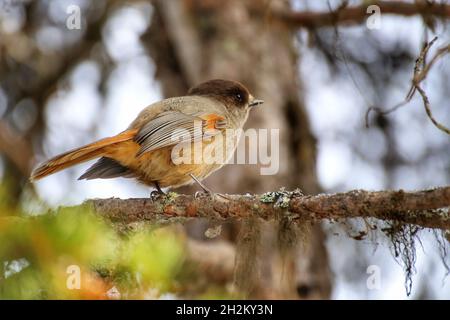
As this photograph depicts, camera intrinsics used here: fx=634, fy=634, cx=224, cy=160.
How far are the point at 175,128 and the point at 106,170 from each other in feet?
1.80

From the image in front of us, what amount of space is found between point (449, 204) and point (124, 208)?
6.23ft

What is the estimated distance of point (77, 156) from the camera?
156 inches

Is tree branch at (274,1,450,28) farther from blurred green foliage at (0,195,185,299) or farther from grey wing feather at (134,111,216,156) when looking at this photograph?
blurred green foliage at (0,195,185,299)

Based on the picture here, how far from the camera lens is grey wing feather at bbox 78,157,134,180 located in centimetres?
429

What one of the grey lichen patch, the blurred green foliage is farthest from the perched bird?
the blurred green foliage

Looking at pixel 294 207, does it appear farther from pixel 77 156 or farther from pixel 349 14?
pixel 349 14

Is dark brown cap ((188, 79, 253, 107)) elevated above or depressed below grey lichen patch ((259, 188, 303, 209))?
above

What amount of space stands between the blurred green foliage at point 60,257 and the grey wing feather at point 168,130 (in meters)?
1.71

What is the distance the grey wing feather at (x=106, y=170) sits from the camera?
429cm

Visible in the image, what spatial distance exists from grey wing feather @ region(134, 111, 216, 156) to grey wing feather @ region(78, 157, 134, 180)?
0.30m

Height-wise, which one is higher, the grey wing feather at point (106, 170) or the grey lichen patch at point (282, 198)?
the grey wing feather at point (106, 170)

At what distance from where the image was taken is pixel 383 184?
20.5 ft

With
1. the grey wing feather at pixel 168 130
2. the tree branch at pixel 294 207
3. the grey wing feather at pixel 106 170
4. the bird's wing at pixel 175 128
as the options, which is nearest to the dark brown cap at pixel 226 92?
the bird's wing at pixel 175 128

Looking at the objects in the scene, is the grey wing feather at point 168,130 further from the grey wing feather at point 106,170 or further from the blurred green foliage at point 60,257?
the blurred green foliage at point 60,257
